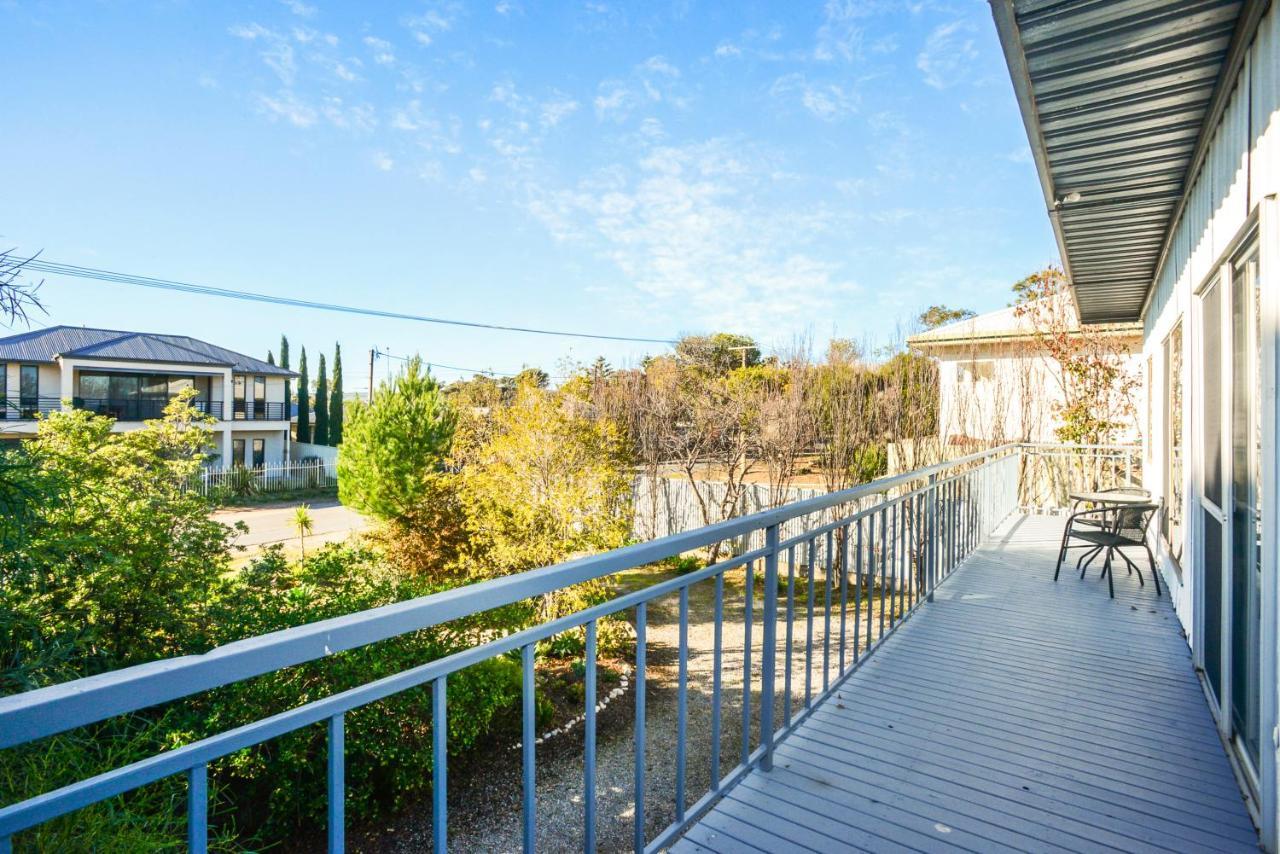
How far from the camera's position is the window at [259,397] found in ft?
90.3

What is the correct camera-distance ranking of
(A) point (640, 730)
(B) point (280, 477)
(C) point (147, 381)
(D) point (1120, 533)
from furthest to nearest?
(C) point (147, 381), (B) point (280, 477), (D) point (1120, 533), (A) point (640, 730)

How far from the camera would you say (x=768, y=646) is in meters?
2.37

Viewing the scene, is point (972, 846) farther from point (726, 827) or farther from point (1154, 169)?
point (1154, 169)

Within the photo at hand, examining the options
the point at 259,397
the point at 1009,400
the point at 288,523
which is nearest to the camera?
the point at 1009,400

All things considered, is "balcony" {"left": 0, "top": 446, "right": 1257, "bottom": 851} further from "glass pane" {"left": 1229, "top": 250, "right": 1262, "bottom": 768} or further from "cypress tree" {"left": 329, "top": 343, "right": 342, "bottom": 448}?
"cypress tree" {"left": 329, "top": 343, "right": 342, "bottom": 448}

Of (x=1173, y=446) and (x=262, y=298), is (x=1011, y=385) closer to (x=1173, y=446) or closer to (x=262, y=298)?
(x=1173, y=446)

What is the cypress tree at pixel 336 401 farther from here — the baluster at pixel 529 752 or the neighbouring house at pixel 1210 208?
the baluster at pixel 529 752

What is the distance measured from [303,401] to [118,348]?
8.30 metres

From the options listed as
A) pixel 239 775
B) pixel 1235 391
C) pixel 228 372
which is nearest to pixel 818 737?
pixel 1235 391

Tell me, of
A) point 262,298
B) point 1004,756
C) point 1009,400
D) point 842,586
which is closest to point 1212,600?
point 1004,756

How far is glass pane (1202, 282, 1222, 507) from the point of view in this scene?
278 cm

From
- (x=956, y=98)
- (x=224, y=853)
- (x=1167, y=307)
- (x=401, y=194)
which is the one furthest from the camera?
(x=401, y=194)

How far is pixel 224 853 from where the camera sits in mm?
3084

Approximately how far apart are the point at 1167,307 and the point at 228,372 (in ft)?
94.1
